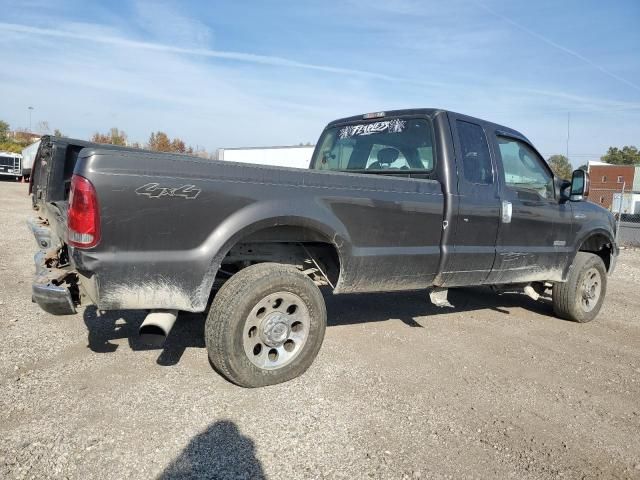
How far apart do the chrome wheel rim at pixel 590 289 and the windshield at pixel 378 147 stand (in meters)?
2.80

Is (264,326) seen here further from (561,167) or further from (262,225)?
(561,167)

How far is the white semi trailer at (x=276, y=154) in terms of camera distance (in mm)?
20906

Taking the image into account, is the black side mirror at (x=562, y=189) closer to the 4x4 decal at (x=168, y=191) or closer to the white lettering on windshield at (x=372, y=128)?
the white lettering on windshield at (x=372, y=128)

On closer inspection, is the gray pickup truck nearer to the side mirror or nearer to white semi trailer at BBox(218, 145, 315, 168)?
the side mirror

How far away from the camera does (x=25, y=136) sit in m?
63.5

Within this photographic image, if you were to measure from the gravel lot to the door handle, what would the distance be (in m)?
1.21

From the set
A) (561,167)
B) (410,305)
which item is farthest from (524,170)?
(561,167)

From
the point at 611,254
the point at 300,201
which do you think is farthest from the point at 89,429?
the point at 611,254

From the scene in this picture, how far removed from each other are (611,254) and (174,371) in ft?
17.8

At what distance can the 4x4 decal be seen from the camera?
275 cm

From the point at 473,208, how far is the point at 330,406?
2.19 meters

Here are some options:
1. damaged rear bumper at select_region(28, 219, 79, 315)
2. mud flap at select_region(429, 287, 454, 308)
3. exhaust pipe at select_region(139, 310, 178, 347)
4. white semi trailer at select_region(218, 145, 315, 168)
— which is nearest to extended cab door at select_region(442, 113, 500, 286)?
mud flap at select_region(429, 287, 454, 308)

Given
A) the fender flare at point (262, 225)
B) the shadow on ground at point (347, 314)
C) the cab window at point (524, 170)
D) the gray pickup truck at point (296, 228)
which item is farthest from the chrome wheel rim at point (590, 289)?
the fender flare at point (262, 225)

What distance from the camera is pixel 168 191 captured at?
2807 mm
